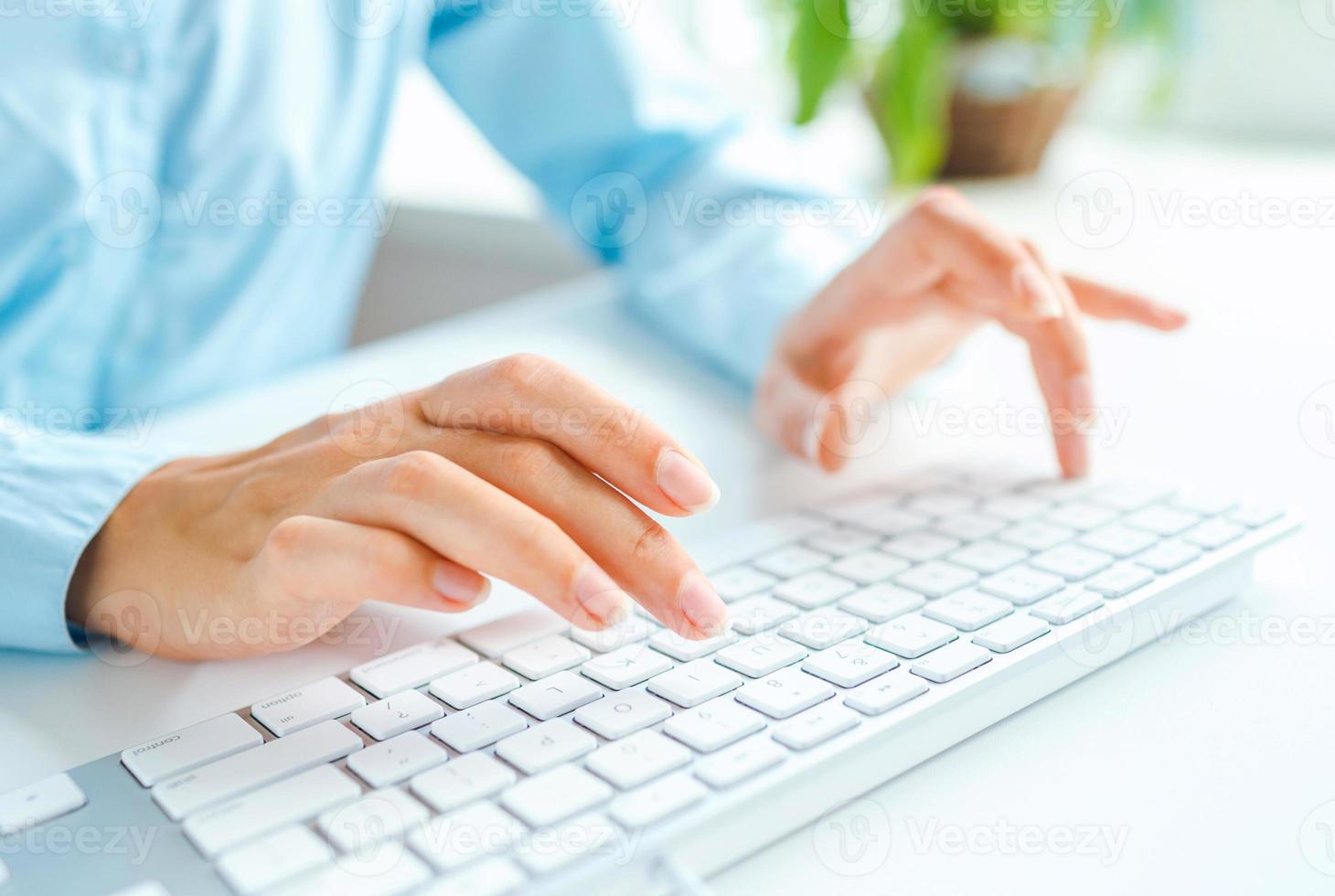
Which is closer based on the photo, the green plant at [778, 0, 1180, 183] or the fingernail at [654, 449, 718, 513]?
the fingernail at [654, 449, 718, 513]

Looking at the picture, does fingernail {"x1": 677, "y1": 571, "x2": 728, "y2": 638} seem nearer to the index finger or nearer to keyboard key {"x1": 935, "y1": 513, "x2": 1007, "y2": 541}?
the index finger

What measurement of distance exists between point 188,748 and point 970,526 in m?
0.34

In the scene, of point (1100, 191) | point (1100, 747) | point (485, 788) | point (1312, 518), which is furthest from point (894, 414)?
point (1100, 191)

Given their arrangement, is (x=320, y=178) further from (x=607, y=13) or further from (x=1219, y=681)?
(x=1219, y=681)

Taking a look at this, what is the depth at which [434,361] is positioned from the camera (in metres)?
0.75

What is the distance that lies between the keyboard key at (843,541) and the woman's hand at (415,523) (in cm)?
11

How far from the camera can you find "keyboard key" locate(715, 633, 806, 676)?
386 millimetres

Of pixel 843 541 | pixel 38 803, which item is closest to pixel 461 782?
pixel 38 803

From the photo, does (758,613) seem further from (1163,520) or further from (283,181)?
(283,181)

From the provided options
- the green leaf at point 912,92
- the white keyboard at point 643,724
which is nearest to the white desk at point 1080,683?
the white keyboard at point 643,724

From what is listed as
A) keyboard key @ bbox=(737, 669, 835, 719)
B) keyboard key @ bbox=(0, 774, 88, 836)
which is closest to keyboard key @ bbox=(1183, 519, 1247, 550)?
keyboard key @ bbox=(737, 669, 835, 719)

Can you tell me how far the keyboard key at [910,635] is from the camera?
39 centimetres

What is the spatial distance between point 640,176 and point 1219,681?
0.62 m

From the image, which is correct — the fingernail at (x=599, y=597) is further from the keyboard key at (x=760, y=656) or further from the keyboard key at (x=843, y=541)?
the keyboard key at (x=843, y=541)
